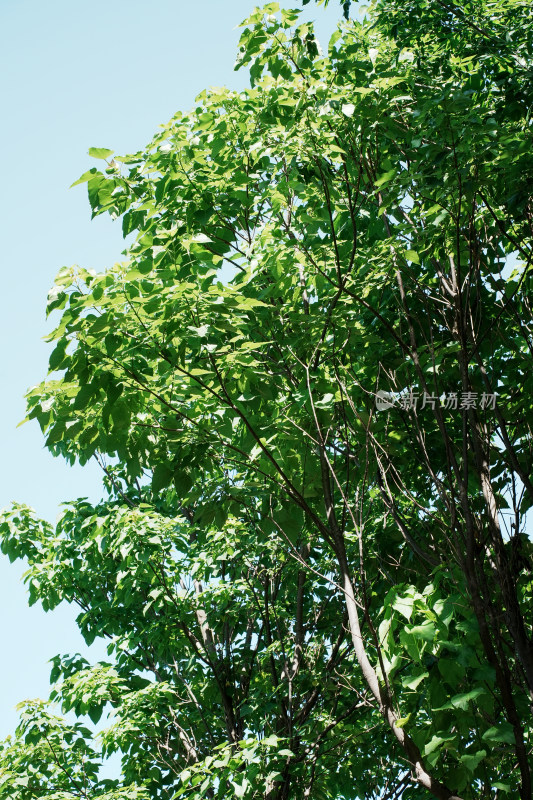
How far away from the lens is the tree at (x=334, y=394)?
2.91 meters

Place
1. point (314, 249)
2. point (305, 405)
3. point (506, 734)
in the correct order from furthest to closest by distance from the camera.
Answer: point (314, 249) → point (305, 405) → point (506, 734)

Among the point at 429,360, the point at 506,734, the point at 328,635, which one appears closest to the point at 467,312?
the point at 429,360

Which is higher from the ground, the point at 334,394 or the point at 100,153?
the point at 100,153

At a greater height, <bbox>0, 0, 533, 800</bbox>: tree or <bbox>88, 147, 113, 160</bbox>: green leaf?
<bbox>88, 147, 113, 160</bbox>: green leaf

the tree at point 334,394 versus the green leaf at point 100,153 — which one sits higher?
the green leaf at point 100,153

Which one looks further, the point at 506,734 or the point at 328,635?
the point at 328,635

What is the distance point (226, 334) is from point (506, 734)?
206 cm

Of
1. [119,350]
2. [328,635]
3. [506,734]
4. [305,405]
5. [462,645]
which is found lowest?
[506,734]

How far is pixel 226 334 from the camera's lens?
3.35 metres

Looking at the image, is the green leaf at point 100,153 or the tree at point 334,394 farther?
the green leaf at point 100,153

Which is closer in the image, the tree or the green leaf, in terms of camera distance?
the tree

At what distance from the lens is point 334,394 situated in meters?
3.41

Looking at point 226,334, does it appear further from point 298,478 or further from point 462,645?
point 462,645

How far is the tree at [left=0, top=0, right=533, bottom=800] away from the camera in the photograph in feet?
9.55
